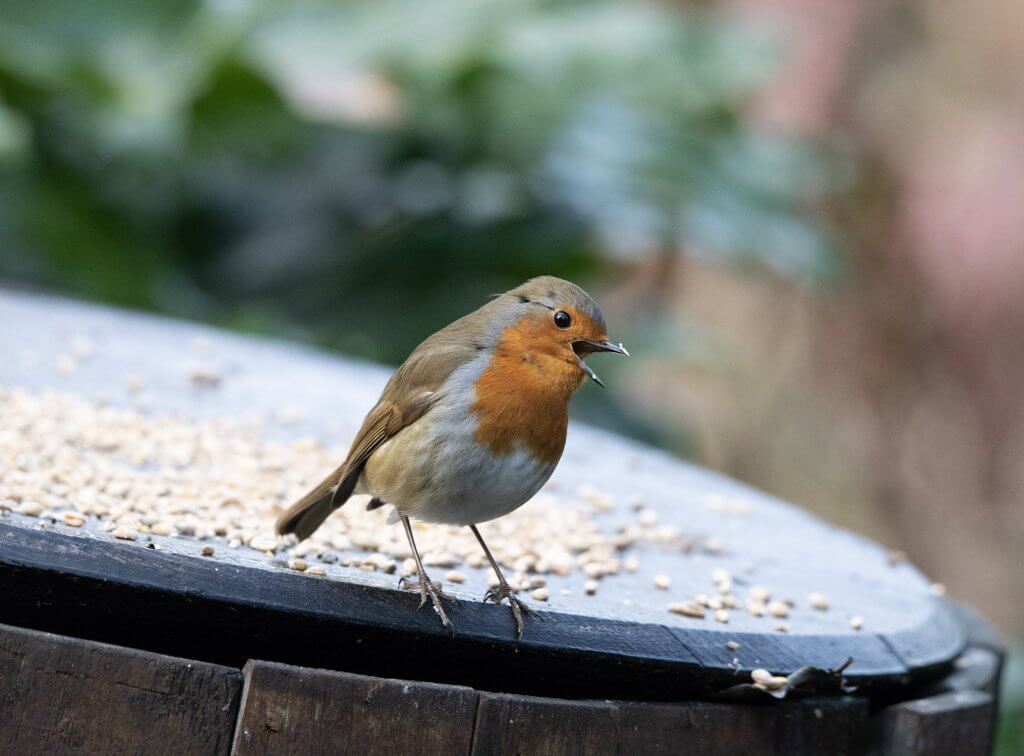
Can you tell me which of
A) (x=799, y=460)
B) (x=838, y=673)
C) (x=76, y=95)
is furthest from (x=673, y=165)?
(x=838, y=673)

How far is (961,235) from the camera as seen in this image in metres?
6.50

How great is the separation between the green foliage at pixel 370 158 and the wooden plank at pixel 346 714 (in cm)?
331

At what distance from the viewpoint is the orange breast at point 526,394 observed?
6.24 feet

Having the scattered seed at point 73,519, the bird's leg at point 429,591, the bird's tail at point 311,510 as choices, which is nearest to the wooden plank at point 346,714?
the bird's leg at point 429,591

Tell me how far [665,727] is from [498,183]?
395cm

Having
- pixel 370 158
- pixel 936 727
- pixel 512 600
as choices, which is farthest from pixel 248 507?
pixel 370 158

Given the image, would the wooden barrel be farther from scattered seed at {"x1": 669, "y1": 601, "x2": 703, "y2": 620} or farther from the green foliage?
the green foliage

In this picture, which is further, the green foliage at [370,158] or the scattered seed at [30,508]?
the green foliage at [370,158]

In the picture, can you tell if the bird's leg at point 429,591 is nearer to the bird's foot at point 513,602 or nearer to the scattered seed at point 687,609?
the bird's foot at point 513,602

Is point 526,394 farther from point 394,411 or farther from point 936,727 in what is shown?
point 936,727

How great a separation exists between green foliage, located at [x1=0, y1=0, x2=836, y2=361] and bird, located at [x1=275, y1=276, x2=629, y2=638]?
276 centimetres

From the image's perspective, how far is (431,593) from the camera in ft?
5.69

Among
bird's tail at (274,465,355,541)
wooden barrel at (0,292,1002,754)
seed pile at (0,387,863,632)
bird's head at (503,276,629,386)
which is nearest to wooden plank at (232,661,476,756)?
wooden barrel at (0,292,1002,754)

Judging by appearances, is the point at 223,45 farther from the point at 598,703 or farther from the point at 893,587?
the point at 598,703
